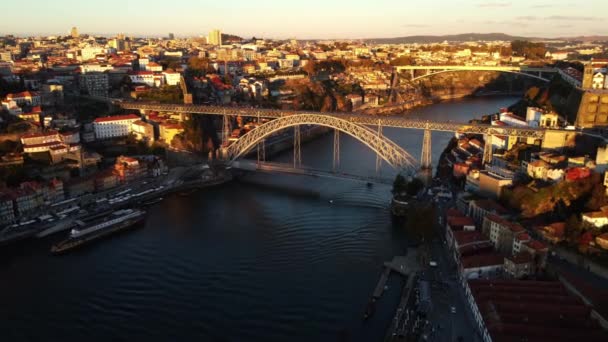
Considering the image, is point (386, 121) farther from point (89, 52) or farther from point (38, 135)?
point (89, 52)

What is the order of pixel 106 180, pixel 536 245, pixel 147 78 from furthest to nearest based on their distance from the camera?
1. pixel 147 78
2. pixel 106 180
3. pixel 536 245

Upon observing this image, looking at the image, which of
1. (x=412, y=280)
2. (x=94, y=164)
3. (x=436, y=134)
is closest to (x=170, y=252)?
(x=412, y=280)

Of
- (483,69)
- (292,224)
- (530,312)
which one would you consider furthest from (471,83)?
(530,312)

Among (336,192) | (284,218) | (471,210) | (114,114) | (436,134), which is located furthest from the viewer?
(436,134)

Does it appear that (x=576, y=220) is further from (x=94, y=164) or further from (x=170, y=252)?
(x=94, y=164)

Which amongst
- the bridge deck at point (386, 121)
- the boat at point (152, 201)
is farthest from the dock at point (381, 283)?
the boat at point (152, 201)

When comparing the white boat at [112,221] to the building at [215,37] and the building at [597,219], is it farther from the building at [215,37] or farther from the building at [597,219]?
the building at [215,37]

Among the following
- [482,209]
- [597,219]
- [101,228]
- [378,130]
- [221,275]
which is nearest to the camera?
[597,219]
